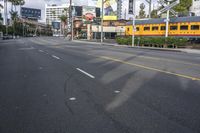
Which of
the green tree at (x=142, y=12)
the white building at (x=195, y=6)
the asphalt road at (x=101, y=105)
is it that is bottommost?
the asphalt road at (x=101, y=105)

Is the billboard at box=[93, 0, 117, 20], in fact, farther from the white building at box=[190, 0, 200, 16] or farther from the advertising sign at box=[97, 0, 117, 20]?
the white building at box=[190, 0, 200, 16]

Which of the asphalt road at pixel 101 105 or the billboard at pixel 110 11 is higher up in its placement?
the billboard at pixel 110 11

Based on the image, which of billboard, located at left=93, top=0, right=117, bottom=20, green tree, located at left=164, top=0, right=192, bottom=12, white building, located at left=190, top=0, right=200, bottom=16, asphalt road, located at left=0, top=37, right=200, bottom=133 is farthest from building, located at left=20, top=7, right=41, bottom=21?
asphalt road, located at left=0, top=37, right=200, bottom=133

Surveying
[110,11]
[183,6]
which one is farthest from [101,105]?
[110,11]

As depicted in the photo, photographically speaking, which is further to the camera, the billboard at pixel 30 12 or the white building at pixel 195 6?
the billboard at pixel 30 12

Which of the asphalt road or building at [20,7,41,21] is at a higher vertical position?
building at [20,7,41,21]

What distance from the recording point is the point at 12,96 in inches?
301

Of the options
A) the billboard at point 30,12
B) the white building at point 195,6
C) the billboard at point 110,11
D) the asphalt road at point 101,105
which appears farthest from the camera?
Result: the billboard at point 30,12

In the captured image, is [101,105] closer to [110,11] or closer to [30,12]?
[110,11]

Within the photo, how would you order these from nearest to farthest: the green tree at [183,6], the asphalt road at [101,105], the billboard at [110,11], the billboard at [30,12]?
the asphalt road at [101,105] → the green tree at [183,6] → the billboard at [110,11] → the billboard at [30,12]

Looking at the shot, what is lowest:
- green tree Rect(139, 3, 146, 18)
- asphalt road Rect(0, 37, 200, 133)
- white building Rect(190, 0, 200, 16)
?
asphalt road Rect(0, 37, 200, 133)

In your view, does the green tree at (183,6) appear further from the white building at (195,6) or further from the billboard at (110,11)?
the billboard at (110,11)

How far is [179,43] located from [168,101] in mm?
28080

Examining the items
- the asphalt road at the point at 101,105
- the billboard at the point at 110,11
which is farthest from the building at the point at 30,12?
the asphalt road at the point at 101,105
